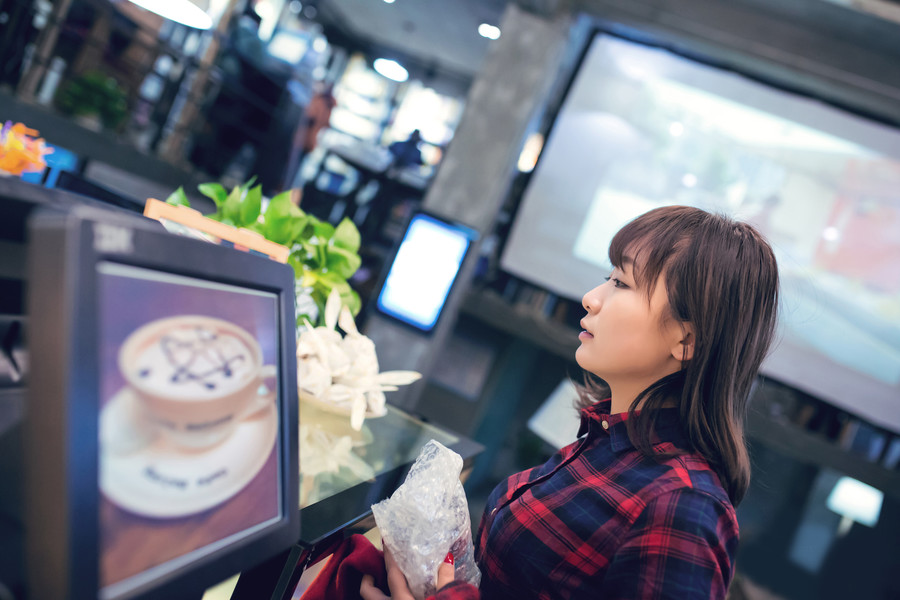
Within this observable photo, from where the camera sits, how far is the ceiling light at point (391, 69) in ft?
27.8

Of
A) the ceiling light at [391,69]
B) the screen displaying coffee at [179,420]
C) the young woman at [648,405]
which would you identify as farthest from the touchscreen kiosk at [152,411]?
the ceiling light at [391,69]

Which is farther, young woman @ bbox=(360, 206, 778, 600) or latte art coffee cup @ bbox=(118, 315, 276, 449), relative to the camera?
young woman @ bbox=(360, 206, 778, 600)

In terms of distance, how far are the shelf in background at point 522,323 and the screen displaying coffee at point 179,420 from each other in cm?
321

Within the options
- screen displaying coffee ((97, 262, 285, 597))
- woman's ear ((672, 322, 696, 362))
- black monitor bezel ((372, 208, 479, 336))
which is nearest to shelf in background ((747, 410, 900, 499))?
black monitor bezel ((372, 208, 479, 336))

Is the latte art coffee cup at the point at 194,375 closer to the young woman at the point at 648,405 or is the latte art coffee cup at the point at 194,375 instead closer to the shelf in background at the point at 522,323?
the young woman at the point at 648,405

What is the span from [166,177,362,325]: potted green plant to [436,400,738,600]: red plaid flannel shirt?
48 cm

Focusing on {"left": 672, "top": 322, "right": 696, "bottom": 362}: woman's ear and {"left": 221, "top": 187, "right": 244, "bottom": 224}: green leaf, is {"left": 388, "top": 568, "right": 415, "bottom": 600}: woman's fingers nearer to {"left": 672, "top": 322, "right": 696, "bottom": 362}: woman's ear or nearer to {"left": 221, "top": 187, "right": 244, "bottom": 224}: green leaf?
{"left": 672, "top": 322, "right": 696, "bottom": 362}: woman's ear

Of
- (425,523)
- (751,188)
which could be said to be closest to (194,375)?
(425,523)

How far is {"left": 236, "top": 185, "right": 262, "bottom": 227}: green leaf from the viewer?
1.06 m

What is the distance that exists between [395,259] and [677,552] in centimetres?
256

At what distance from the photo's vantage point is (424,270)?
3113mm

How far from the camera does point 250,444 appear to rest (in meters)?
0.49

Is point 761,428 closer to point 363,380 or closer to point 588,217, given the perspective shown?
point 588,217

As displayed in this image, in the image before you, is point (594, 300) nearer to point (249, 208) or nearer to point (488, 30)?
point (249, 208)
